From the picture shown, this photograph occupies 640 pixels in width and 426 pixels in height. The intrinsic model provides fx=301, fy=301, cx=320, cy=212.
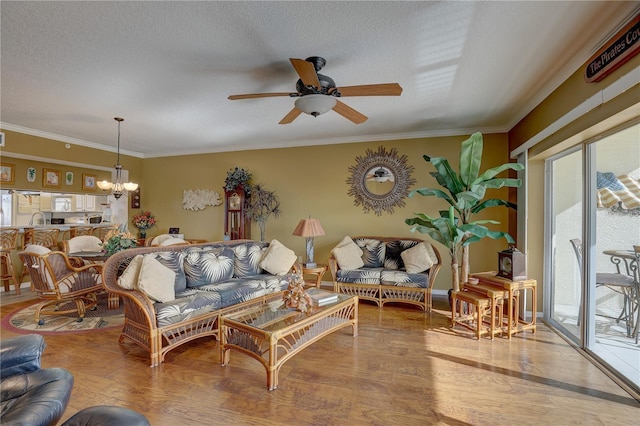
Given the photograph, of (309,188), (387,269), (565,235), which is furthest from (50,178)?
(565,235)

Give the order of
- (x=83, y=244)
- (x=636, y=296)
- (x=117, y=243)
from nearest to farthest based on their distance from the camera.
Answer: (x=636, y=296) → (x=117, y=243) → (x=83, y=244)

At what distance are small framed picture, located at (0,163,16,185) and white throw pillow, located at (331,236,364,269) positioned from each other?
237 inches

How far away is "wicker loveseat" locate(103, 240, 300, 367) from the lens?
9.14 feet

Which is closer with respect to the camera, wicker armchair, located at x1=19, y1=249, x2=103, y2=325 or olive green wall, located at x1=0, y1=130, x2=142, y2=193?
wicker armchair, located at x1=19, y1=249, x2=103, y2=325

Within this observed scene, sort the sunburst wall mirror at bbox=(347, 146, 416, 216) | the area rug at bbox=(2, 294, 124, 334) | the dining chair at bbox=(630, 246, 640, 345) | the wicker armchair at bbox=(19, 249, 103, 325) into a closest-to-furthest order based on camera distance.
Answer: the dining chair at bbox=(630, 246, 640, 345)
the area rug at bbox=(2, 294, 124, 334)
the wicker armchair at bbox=(19, 249, 103, 325)
the sunburst wall mirror at bbox=(347, 146, 416, 216)

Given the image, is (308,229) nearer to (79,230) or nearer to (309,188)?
(309,188)

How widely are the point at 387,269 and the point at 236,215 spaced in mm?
3187

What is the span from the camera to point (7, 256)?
4.97 m

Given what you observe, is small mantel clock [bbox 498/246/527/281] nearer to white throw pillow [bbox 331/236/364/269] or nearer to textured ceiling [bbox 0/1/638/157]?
textured ceiling [bbox 0/1/638/157]

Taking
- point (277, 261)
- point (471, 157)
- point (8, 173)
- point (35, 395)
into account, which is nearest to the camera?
point (35, 395)

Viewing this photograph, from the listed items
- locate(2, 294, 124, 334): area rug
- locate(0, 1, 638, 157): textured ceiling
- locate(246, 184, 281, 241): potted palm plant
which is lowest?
locate(2, 294, 124, 334): area rug

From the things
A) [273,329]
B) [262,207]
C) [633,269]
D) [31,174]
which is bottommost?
[273,329]

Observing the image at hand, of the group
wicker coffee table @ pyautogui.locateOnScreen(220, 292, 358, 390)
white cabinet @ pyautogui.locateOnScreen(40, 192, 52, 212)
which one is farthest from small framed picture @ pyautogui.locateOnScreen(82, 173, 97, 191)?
wicker coffee table @ pyautogui.locateOnScreen(220, 292, 358, 390)

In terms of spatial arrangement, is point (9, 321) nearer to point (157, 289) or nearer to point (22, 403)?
point (157, 289)
